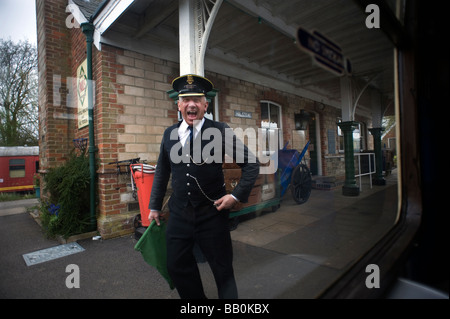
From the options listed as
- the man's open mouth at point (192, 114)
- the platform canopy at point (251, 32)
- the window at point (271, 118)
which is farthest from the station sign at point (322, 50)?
the window at point (271, 118)

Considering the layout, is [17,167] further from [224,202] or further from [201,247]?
[224,202]

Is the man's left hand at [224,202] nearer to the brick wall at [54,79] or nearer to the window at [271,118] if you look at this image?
the brick wall at [54,79]

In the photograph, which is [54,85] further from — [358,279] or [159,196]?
[358,279]

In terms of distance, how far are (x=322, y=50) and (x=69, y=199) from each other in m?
4.35

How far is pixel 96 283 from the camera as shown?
252 centimetres

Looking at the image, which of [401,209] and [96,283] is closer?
[401,209]

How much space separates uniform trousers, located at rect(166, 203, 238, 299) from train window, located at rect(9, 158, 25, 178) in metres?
13.0

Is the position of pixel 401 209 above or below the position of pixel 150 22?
below

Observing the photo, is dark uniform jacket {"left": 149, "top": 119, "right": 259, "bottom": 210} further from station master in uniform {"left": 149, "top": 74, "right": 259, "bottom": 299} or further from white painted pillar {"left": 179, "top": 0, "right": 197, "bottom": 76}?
white painted pillar {"left": 179, "top": 0, "right": 197, "bottom": 76}

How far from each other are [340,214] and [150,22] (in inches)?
203

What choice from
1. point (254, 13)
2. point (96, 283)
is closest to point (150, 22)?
point (254, 13)

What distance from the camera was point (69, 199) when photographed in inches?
155

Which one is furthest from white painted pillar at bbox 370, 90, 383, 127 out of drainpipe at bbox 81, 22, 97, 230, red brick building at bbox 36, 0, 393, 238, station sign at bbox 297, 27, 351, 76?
drainpipe at bbox 81, 22, 97, 230
